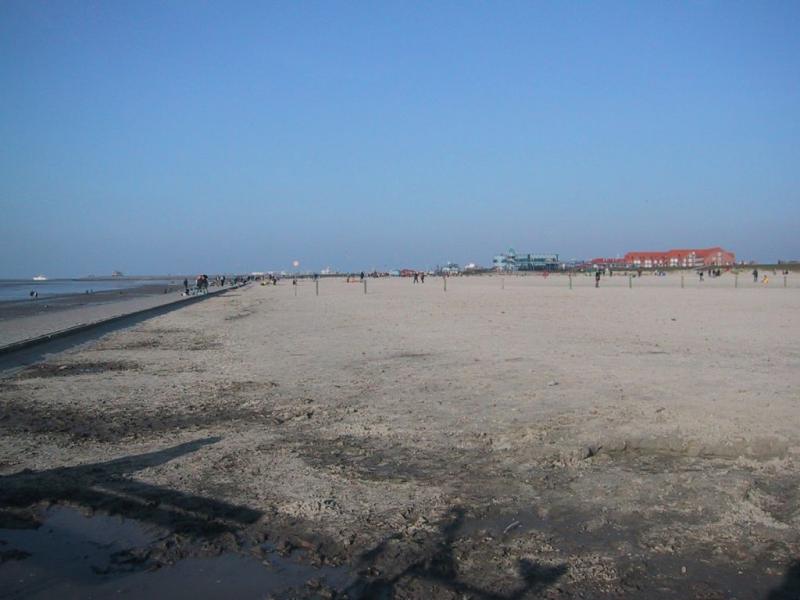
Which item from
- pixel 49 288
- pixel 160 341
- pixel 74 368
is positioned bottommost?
pixel 49 288

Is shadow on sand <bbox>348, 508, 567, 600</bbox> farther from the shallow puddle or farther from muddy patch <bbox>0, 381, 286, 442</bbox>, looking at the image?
muddy patch <bbox>0, 381, 286, 442</bbox>

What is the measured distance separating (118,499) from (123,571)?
4.20 feet

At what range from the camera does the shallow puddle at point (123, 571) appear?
3.58 m

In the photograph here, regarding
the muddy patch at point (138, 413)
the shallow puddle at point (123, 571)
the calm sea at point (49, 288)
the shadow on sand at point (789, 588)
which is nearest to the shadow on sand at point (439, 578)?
the shallow puddle at point (123, 571)

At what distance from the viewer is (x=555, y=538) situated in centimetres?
417

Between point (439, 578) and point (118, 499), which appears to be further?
point (118, 499)

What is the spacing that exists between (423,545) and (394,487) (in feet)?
3.69

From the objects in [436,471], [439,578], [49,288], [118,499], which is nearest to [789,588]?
[439,578]

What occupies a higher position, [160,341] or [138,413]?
[138,413]

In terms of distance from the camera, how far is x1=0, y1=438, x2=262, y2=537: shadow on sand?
177 inches

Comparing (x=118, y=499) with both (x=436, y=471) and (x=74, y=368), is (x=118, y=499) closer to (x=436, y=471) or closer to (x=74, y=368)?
(x=436, y=471)

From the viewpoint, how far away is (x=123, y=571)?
3.80m

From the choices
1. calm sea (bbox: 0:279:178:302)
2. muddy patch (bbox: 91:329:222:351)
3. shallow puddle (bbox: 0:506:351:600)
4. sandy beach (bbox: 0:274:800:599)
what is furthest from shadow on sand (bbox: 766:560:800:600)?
calm sea (bbox: 0:279:178:302)

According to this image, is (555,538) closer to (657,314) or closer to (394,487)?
(394,487)
